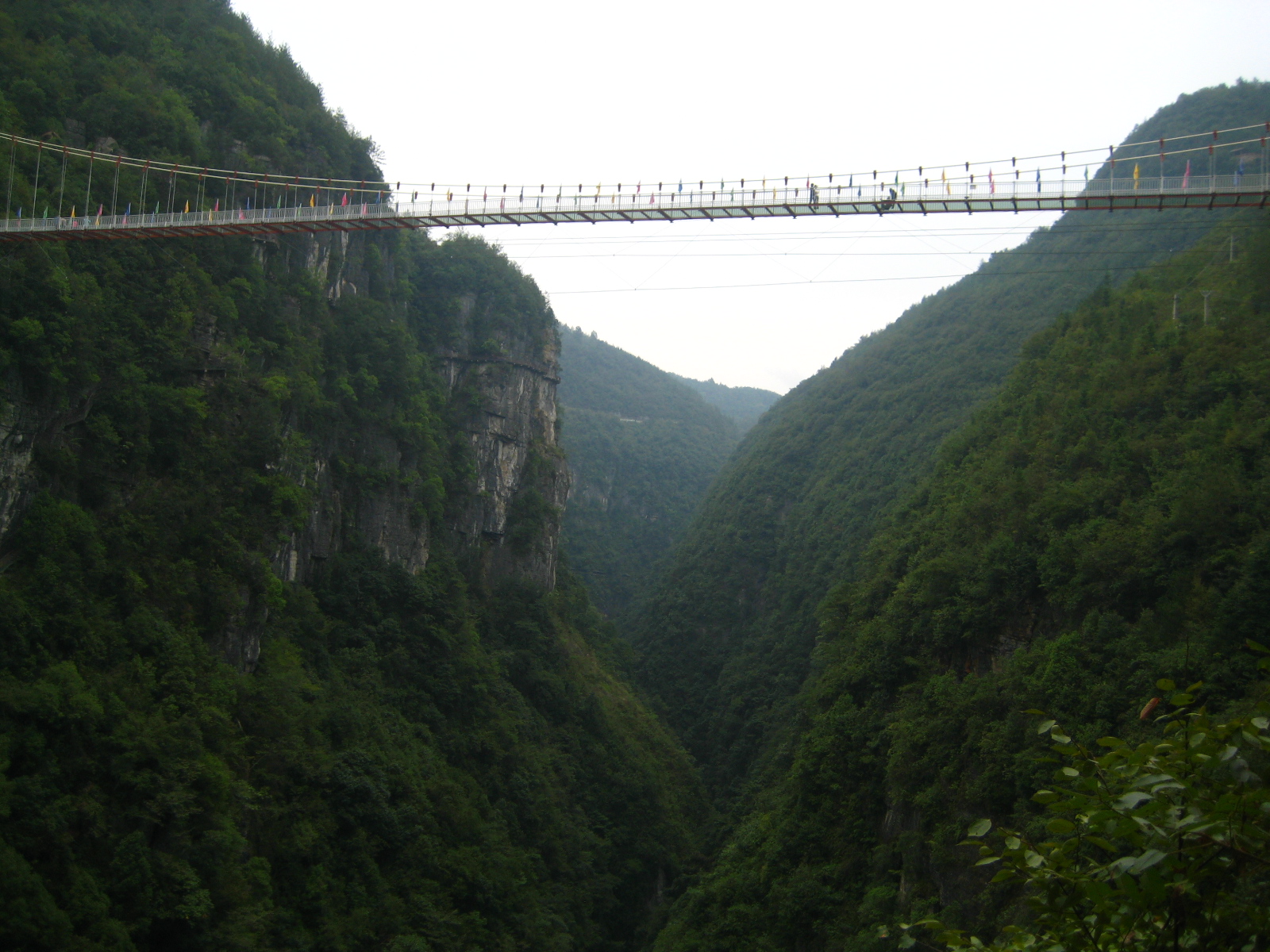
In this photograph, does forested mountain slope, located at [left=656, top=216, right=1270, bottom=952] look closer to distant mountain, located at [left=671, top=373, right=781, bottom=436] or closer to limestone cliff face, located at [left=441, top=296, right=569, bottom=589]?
limestone cliff face, located at [left=441, top=296, right=569, bottom=589]

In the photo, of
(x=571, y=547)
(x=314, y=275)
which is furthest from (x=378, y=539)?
(x=571, y=547)

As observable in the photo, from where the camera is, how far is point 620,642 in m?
60.3

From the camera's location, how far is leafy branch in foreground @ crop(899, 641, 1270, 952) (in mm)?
3744

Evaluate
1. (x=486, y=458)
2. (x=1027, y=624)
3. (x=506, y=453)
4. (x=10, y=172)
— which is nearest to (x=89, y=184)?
(x=10, y=172)

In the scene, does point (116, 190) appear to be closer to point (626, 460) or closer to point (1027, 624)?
point (1027, 624)

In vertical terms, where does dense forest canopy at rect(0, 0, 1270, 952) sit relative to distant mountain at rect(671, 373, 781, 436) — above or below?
below

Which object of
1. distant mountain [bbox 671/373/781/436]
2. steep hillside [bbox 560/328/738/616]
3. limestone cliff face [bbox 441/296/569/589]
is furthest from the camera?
distant mountain [bbox 671/373/781/436]

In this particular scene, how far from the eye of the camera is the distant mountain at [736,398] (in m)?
177

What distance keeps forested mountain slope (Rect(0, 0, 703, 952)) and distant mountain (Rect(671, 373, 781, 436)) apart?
128 meters

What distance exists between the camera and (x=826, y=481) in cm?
6650

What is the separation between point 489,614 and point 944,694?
26.6 metres

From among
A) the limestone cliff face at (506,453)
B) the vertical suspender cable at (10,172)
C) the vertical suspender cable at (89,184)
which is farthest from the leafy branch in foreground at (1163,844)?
the limestone cliff face at (506,453)

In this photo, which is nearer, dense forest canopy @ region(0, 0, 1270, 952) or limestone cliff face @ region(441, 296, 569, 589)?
dense forest canopy @ region(0, 0, 1270, 952)

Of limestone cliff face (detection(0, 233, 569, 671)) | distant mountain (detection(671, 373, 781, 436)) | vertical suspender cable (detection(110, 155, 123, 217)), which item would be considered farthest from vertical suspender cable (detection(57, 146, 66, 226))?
distant mountain (detection(671, 373, 781, 436))
